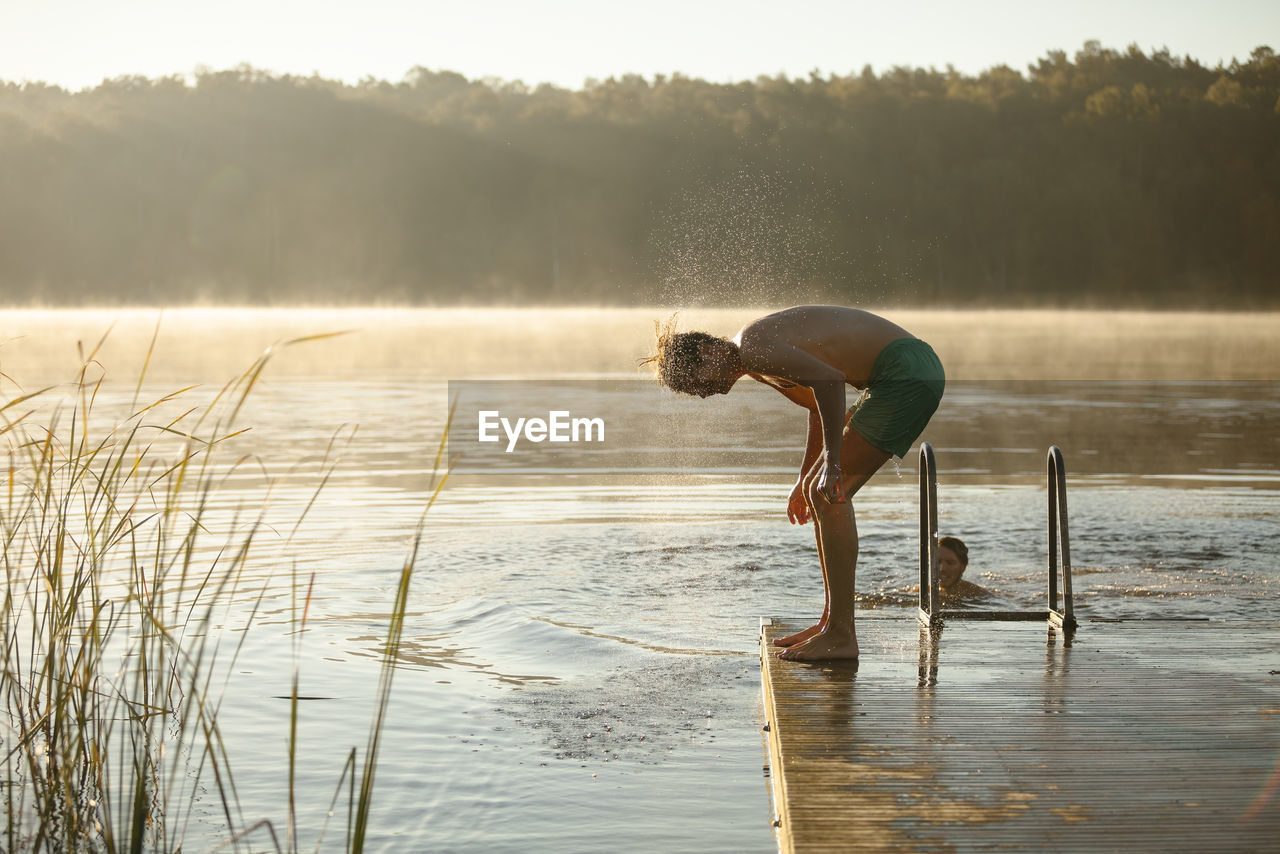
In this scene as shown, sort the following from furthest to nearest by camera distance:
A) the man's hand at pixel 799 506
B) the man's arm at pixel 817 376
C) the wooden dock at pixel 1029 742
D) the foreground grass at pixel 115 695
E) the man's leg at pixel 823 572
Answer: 1. the man's hand at pixel 799 506
2. the man's leg at pixel 823 572
3. the man's arm at pixel 817 376
4. the foreground grass at pixel 115 695
5. the wooden dock at pixel 1029 742

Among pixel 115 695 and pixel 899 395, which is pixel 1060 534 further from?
pixel 115 695

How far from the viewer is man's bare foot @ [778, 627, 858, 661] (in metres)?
5.48

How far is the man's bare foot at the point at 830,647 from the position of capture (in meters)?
5.48

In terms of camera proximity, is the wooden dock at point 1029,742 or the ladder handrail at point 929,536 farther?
the ladder handrail at point 929,536

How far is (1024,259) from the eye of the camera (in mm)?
86375

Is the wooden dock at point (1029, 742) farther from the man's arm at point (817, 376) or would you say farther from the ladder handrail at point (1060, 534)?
the man's arm at point (817, 376)

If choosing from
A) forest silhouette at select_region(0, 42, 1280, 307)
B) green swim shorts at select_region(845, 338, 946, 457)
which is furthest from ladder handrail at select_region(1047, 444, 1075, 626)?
forest silhouette at select_region(0, 42, 1280, 307)

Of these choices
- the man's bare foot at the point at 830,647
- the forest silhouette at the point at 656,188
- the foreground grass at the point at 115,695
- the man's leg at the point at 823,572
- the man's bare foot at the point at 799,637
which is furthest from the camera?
the forest silhouette at the point at 656,188

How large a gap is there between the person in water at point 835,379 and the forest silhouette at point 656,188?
7779 cm

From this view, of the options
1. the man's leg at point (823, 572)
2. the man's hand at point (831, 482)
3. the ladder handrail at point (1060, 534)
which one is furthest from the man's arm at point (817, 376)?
the ladder handrail at point (1060, 534)

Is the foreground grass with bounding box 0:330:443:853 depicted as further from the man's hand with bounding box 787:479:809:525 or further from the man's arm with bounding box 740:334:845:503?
the man's hand with bounding box 787:479:809:525

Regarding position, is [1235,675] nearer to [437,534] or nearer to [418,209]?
[437,534]

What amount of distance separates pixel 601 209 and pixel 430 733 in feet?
274

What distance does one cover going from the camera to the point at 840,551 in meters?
5.18
